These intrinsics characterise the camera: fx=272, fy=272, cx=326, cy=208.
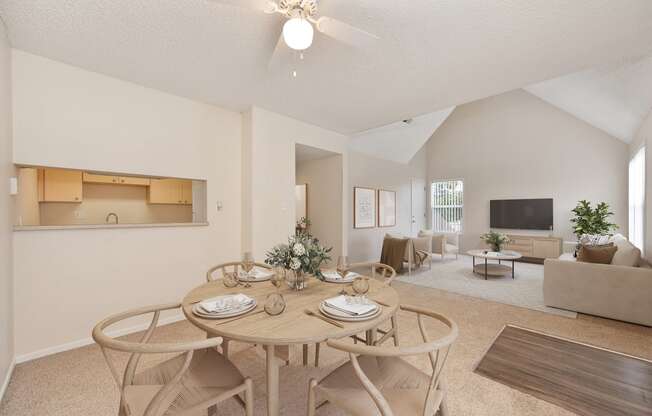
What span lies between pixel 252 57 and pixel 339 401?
2564 millimetres

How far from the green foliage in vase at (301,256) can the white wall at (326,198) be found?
310cm

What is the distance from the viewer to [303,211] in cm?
556

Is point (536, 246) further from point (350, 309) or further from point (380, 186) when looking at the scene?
point (350, 309)

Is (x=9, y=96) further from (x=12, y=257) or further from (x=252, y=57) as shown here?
(x=252, y=57)

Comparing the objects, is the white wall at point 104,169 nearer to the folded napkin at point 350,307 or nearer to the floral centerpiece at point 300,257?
the floral centerpiece at point 300,257

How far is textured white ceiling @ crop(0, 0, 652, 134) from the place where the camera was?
1810 mm

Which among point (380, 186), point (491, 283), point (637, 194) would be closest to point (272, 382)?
point (491, 283)

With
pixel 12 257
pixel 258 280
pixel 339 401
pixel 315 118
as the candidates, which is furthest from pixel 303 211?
pixel 339 401

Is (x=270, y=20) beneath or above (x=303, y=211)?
above

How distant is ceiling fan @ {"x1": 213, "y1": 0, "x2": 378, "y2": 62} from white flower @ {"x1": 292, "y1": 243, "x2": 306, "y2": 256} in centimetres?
121

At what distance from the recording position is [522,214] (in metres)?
6.80

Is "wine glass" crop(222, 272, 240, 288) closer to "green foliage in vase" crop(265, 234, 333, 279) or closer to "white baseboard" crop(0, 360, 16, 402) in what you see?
"green foliage in vase" crop(265, 234, 333, 279)

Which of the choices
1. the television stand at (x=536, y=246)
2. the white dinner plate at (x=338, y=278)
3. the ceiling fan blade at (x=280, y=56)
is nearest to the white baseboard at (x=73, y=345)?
the white dinner plate at (x=338, y=278)

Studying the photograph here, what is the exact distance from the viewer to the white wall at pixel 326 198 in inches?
189
